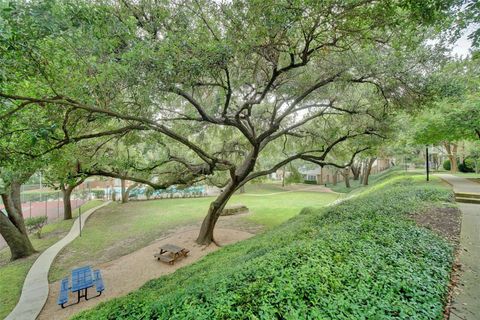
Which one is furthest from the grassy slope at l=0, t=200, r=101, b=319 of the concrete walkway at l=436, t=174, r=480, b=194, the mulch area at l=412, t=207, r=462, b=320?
the concrete walkway at l=436, t=174, r=480, b=194

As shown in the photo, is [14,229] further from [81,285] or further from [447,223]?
[447,223]

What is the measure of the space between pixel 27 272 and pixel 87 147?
5.14 meters

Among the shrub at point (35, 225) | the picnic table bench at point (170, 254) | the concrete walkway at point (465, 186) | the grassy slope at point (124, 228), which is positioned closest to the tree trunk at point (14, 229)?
the grassy slope at point (124, 228)

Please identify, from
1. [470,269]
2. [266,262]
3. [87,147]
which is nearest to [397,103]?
[470,269]

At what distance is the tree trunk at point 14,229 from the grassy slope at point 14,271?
0.43m

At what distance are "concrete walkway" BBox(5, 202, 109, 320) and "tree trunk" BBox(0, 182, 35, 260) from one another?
0.82 m

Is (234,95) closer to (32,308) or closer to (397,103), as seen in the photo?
(397,103)

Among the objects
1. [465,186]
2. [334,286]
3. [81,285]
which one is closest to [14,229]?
[81,285]

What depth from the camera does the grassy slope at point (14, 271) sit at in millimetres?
6402

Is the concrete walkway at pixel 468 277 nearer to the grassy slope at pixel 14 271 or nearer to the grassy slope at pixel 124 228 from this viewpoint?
the grassy slope at pixel 14 271

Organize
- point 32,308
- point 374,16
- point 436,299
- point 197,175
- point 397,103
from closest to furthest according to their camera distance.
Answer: point 436,299 < point 374,16 < point 32,308 < point 397,103 < point 197,175

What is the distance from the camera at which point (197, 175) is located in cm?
980

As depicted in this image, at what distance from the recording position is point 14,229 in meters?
9.65

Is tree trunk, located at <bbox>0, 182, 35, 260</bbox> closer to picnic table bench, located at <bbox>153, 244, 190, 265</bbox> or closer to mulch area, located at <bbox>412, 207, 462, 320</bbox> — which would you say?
picnic table bench, located at <bbox>153, 244, 190, 265</bbox>
